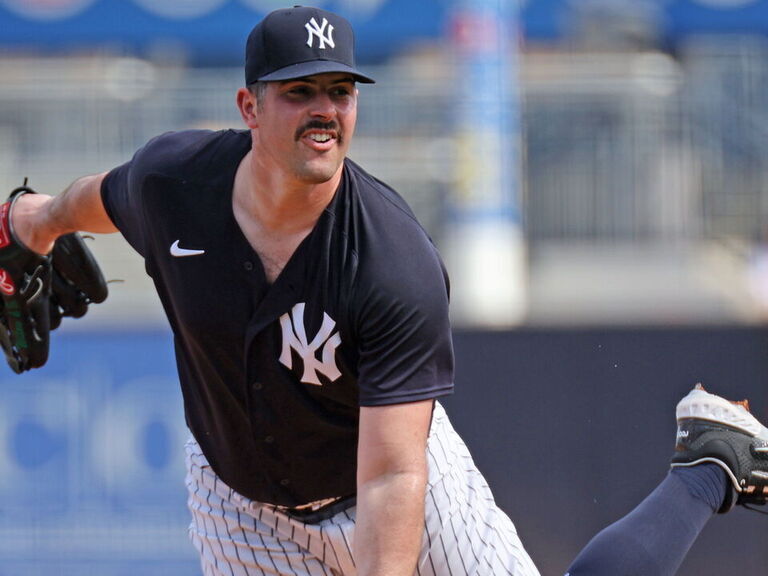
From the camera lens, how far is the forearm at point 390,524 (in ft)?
8.48

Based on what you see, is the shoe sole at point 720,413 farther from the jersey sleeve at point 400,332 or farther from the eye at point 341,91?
the eye at point 341,91

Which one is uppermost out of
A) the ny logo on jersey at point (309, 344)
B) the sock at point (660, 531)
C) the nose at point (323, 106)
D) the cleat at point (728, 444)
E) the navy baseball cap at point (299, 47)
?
the navy baseball cap at point (299, 47)

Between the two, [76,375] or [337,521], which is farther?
[76,375]

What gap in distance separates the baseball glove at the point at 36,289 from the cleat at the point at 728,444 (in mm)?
1803

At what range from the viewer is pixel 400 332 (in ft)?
8.63

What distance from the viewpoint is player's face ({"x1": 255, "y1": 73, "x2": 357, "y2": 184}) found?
260 centimetres

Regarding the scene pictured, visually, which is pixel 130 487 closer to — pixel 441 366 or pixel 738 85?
pixel 441 366

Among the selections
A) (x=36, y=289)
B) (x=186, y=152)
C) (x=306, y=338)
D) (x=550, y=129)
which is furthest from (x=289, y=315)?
(x=550, y=129)

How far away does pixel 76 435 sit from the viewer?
526 cm

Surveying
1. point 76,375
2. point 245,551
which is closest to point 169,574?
point 76,375

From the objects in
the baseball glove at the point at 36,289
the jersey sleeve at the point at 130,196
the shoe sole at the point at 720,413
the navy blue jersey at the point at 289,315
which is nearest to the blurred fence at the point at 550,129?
the baseball glove at the point at 36,289

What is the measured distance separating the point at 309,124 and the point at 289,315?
412 mm

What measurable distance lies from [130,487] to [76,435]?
0.32 metres

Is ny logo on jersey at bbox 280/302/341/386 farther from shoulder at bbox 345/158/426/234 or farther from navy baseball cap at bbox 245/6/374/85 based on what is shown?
navy baseball cap at bbox 245/6/374/85
